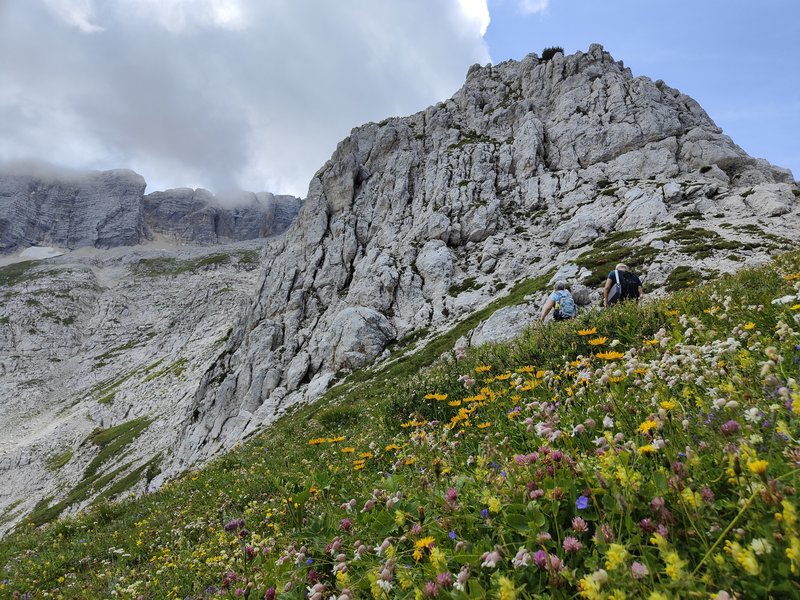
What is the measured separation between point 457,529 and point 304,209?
94.6 m

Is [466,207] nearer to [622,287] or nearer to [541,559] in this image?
[622,287]

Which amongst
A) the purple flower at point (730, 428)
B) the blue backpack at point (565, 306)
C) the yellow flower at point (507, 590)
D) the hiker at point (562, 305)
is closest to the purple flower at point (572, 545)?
the yellow flower at point (507, 590)

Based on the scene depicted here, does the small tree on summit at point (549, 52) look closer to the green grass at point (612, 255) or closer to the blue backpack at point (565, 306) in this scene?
the green grass at point (612, 255)

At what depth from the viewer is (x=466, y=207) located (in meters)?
72.9

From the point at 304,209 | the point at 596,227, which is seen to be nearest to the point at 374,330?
the point at 596,227

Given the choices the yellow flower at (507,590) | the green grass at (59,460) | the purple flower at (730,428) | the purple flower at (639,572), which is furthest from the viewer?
the green grass at (59,460)

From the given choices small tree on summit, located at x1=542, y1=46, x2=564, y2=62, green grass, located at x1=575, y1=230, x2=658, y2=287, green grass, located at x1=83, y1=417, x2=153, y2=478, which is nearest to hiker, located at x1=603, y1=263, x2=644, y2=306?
green grass, located at x1=575, y1=230, x2=658, y2=287

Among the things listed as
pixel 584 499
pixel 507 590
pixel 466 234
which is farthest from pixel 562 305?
pixel 466 234

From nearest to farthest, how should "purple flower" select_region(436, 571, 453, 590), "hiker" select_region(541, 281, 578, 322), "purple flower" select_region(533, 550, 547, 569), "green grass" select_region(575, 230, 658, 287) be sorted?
"purple flower" select_region(533, 550, 547, 569), "purple flower" select_region(436, 571, 453, 590), "hiker" select_region(541, 281, 578, 322), "green grass" select_region(575, 230, 658, 287)

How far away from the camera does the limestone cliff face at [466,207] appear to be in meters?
56.2

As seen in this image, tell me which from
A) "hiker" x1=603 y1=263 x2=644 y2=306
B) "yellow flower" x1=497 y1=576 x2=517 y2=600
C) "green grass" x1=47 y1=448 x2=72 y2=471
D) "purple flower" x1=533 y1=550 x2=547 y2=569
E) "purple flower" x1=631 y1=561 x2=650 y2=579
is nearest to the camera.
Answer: "purple flower" x1=631 y1=561 x2=650 y2=579

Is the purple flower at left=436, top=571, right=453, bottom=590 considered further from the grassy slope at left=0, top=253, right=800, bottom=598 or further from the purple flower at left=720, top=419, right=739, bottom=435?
the purple flower at left=720, top=419, right=739, bottom=435

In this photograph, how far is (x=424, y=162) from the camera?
Answer: 8925cm

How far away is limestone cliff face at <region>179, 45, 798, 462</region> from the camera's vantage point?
5625 cm
